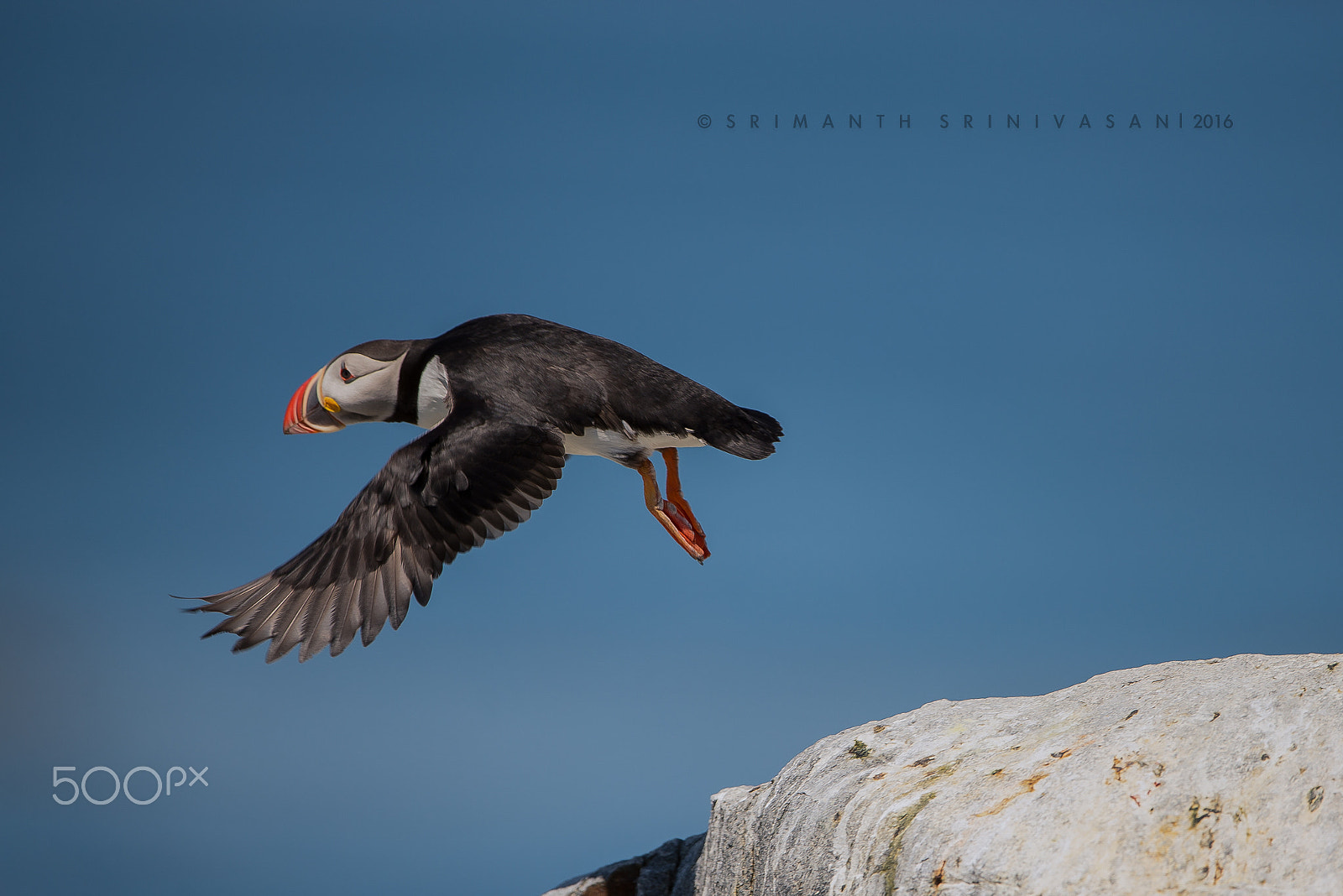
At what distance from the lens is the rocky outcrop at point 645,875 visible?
714 cm

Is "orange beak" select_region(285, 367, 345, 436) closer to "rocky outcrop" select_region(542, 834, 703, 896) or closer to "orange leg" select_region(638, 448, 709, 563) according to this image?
"orange leg" select_region(638, 448, 709, 563)

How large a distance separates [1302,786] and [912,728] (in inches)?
76.4

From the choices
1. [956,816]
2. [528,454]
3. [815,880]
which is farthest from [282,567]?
[956,816]

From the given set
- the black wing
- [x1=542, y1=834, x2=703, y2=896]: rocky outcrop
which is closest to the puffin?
the black wing

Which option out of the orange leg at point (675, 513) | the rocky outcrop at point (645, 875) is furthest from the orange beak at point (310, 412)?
the rocky outcrop at point (645, 875)

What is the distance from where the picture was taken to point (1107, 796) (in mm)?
3660

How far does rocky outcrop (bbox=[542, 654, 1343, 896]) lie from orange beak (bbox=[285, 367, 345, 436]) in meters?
4.35

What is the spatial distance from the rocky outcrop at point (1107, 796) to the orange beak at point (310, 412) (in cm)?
435

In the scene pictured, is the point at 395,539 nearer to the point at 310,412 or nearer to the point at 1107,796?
the point at 310,412

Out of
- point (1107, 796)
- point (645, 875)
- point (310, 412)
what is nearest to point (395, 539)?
point (310, 412)

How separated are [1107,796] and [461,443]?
3.73 meters

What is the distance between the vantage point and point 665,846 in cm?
746

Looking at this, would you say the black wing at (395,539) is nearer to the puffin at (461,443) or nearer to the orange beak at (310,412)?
the puffin at (461,443)

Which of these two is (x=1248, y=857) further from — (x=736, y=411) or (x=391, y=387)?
(x=391, y=387)
